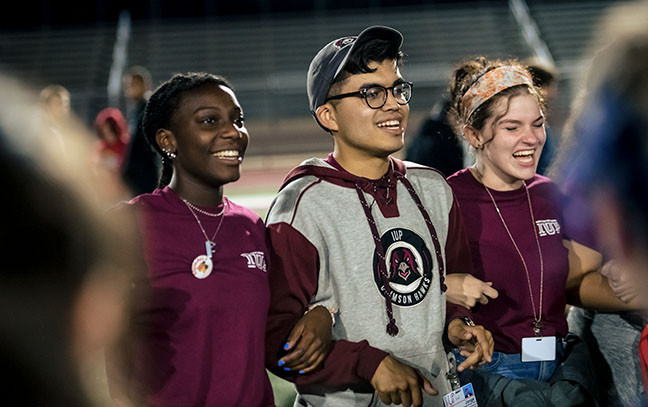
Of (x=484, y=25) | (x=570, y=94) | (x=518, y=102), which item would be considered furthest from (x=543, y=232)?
(x=484, y=25)

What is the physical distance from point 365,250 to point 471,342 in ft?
1.42

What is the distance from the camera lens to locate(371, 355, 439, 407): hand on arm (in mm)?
2094

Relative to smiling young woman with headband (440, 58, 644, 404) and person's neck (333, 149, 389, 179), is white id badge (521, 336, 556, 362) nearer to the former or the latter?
smiling young woman with headband (440, 58, 644, 404)

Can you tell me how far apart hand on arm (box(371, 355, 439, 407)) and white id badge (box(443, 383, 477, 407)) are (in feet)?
0.63

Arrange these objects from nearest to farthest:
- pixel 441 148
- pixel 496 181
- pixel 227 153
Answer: pixel 227 153, pixel 496 181, pixel 441 148

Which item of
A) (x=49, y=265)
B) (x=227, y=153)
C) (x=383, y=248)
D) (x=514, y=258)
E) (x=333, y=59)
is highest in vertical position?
(x=333, y=59)

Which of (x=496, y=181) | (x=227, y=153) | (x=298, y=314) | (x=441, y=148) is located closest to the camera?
(x=298, y=314)

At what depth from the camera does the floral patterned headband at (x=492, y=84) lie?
2.74 metres

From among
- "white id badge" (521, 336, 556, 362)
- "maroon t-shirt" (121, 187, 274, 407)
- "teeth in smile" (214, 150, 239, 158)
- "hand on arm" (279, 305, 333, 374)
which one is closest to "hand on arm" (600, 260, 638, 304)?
"white id badge" (521, 336, 556, 362)

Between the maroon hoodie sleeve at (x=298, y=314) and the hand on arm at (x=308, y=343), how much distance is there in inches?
1.9

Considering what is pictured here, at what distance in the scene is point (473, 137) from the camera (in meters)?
2.85

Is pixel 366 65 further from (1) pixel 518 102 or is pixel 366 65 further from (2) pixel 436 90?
(2) pixel 436 90

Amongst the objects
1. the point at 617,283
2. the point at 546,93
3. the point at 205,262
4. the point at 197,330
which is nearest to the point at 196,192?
the point at 205,262

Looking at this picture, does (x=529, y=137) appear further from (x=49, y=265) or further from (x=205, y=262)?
(x=49, y=265)
